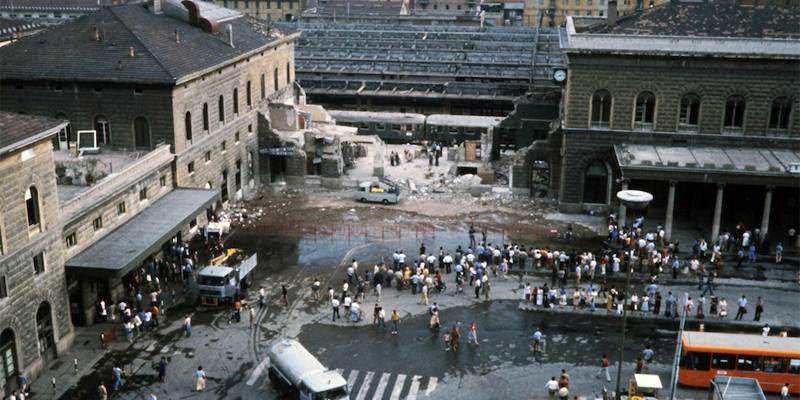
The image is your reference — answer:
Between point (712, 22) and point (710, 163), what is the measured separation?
11661 mm

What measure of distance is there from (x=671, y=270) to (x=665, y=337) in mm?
9527

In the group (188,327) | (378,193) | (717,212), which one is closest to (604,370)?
(188,327)

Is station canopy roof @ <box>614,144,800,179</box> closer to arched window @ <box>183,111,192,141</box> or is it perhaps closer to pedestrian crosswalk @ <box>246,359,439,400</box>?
pedestrian crosswalk @ <box>246,359,439,400</box>

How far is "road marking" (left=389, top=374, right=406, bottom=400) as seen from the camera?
3750 cm

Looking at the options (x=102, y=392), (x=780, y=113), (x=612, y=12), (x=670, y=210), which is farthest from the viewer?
(x=612, y=12)

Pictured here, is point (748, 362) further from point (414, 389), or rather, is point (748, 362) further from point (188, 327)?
point (188, 327)

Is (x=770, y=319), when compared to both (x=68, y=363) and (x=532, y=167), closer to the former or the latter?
(x=532, y=167)

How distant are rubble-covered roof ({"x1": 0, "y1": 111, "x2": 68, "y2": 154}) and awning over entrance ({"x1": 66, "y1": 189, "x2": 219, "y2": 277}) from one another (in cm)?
714

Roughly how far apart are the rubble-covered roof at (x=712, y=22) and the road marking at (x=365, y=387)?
111 feet

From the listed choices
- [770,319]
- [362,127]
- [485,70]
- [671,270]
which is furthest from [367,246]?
[485,70]

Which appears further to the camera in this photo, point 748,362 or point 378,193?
point 378,193

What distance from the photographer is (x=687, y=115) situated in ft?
198

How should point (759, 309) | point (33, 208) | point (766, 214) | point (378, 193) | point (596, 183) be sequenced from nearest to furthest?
1. point (33, 208)
2. point (759, 309)
3. point (766, 214)
4. point (596, 183)
5. point (378, 193)

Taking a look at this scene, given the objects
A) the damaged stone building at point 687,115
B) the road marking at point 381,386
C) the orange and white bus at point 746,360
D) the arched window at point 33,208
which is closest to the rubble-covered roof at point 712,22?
the damaged stone building at point 687,115
